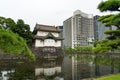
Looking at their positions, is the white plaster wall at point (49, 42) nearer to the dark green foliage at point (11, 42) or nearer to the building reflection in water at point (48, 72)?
the building reflection in water at point (48, 72)

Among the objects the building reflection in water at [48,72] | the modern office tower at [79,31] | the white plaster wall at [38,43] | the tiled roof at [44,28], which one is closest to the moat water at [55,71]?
the building reflection in water at [48,72]

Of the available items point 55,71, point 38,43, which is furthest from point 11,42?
point 38,43

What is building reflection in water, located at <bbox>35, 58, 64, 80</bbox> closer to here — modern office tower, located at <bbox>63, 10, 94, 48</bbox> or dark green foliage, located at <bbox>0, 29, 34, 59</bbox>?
dark green foliage, located at <bbox>0, 29, 34, 59</bbox>

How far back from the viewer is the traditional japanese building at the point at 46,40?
43.9 metres

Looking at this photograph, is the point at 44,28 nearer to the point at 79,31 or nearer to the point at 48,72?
the point at 48,72

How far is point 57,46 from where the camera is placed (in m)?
47.0

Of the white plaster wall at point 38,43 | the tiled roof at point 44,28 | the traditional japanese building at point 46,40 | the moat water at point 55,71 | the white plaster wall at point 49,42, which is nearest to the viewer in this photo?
the moat water at point 55,71

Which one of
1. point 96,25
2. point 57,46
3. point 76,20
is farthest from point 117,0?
point 96,25

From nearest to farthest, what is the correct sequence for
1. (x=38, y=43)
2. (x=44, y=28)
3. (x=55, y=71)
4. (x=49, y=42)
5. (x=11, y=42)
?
(x=11, y=42) < (x=55, y=71) < (x=38, y=43) < (x=49, y=42) < (x=44, y=28)

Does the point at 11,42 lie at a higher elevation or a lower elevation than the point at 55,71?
higher

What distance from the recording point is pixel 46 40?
4572 centimetres

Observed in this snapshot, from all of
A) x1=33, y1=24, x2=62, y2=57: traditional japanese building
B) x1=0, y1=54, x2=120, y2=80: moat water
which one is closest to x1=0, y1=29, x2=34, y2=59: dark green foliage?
x1=0, y1=54, x2=120, y2=80: moat water

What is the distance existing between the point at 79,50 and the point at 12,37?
50.8 metres

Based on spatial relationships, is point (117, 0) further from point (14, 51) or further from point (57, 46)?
point (57, 46)
